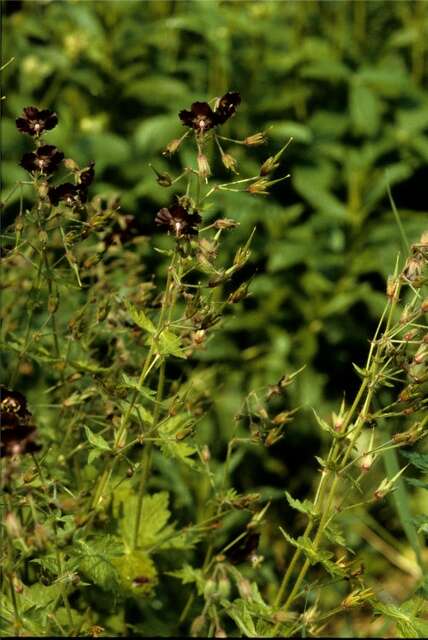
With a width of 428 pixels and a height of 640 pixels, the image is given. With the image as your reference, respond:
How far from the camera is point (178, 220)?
78.6 inches

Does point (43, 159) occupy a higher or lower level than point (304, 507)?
higher

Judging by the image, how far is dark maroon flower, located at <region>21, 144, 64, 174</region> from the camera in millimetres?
2123

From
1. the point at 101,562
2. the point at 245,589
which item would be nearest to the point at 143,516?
the point at 101,562

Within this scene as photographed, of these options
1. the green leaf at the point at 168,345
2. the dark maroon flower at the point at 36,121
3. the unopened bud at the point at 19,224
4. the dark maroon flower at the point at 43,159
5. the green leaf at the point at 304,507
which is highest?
the dark maroon flower at the point at 36,121

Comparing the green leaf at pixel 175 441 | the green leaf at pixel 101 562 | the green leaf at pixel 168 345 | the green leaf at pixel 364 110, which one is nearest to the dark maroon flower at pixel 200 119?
the green leaf at pixel 168 345

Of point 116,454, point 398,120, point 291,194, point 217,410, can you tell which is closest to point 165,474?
point 217,410

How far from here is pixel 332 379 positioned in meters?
4.52

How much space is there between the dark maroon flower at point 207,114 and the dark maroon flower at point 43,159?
0.89ft

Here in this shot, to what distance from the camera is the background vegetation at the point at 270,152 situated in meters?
4.30

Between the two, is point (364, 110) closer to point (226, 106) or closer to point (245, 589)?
point (226, 106)

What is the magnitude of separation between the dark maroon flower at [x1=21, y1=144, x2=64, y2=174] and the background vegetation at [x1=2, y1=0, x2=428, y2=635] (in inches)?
78.3

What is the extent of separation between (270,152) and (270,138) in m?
0.08

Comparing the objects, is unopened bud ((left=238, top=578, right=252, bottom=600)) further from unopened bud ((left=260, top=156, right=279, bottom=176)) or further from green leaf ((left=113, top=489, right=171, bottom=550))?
unopened bud ((left=260, top=156, right=279, bottom=176))

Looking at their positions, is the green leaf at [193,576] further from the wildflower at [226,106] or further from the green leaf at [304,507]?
the wildflower at [226,106]
